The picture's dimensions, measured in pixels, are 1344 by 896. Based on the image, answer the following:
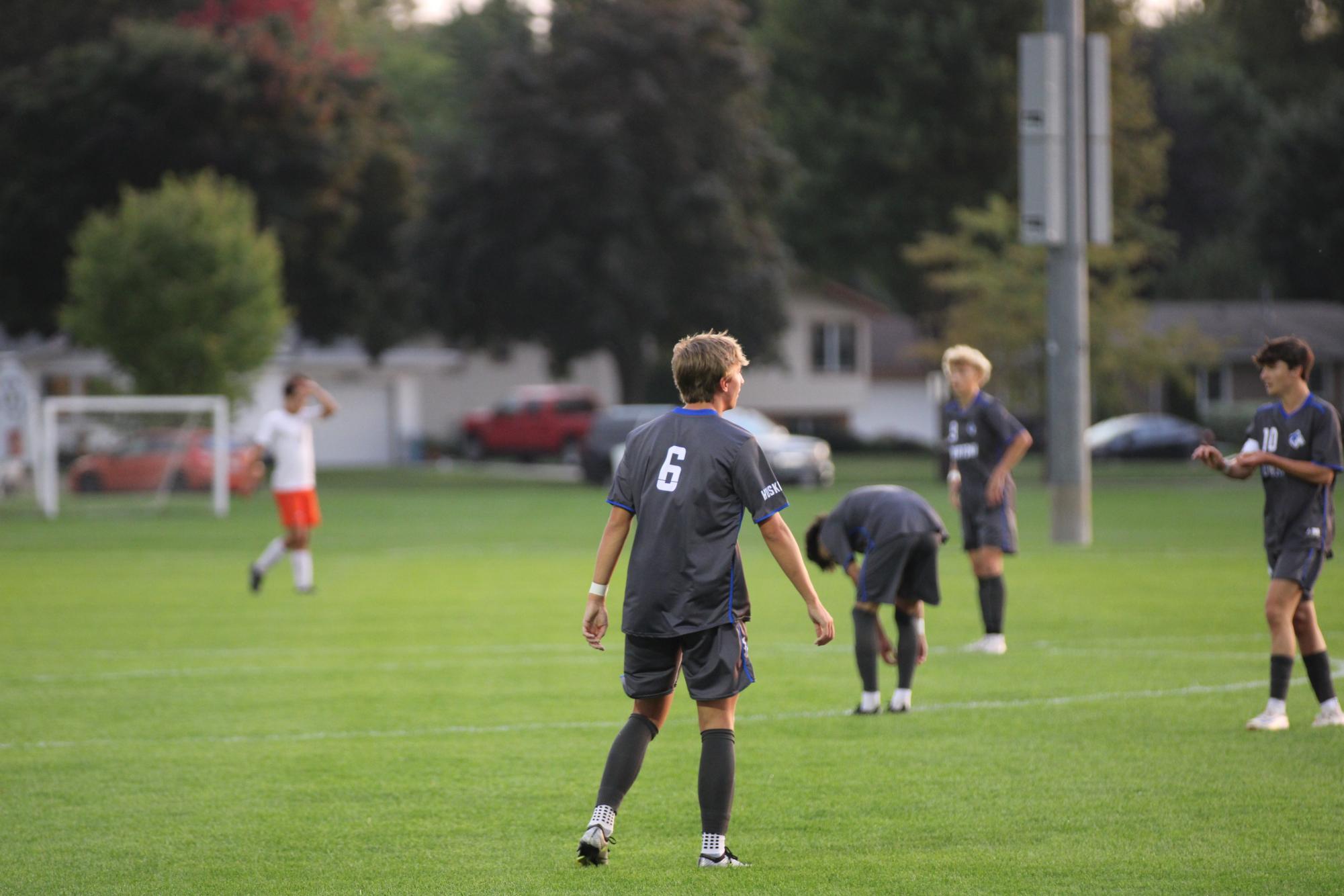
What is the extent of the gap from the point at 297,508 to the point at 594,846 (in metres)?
10.7

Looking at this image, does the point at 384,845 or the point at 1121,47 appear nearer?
the point at 384,845

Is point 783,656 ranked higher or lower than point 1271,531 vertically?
lower

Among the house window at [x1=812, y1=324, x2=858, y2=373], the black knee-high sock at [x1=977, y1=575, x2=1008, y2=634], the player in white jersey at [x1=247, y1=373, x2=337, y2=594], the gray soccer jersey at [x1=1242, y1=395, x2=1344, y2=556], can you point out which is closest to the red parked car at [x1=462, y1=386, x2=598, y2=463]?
the house window at [x1=812, y1=324, x2=858, y2=373]

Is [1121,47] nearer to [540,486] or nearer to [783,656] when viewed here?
[540,486]

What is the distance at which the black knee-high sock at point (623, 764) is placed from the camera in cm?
612

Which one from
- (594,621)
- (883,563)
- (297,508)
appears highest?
(594,621)

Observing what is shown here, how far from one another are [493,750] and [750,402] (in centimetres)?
5572

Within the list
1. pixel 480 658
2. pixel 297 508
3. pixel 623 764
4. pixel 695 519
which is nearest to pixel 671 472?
pixel 695 519

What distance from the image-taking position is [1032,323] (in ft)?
127

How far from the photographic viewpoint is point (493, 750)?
8.55 meters

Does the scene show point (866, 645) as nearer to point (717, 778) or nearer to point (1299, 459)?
point (1299, 459)

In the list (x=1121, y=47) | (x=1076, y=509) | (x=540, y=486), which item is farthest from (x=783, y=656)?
(x=1121, y=47)

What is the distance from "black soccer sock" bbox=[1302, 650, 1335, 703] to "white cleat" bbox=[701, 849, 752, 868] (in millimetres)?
3864

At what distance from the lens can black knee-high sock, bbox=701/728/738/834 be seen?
6023 mm
